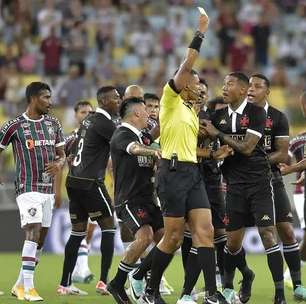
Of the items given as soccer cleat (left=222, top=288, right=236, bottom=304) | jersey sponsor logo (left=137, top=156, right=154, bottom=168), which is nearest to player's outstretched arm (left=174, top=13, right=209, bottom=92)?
jersey sponsor logo (left=137, top=156, right=154, bottom=168)

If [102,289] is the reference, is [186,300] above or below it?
above

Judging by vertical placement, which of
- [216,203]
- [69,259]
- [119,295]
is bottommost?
Result: [119,295]

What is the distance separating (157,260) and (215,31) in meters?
16.2

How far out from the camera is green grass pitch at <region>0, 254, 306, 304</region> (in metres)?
12.3

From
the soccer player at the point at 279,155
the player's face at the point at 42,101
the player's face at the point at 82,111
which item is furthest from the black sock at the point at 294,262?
the player's face at the point at 82,111

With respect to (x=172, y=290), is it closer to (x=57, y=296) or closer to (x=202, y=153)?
(x=57, y=296)

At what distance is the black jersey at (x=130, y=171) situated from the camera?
1150 cm

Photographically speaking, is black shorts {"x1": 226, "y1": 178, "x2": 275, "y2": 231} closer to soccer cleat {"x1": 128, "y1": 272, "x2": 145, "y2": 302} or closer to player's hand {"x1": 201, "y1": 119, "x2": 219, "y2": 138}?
player's hand {"x1": 201, "y1": 119, "x2": 219, "y2": 138}

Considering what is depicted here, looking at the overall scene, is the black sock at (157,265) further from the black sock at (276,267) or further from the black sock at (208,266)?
the black sock at (276,267)

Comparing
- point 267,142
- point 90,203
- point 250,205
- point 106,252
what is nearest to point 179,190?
point 250,205

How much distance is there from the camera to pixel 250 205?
1152cm

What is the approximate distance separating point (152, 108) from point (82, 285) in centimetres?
280

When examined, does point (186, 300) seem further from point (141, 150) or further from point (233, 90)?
point (233, 90)

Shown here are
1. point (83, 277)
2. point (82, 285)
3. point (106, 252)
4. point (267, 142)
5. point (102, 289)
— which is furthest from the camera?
point (83, 277)
